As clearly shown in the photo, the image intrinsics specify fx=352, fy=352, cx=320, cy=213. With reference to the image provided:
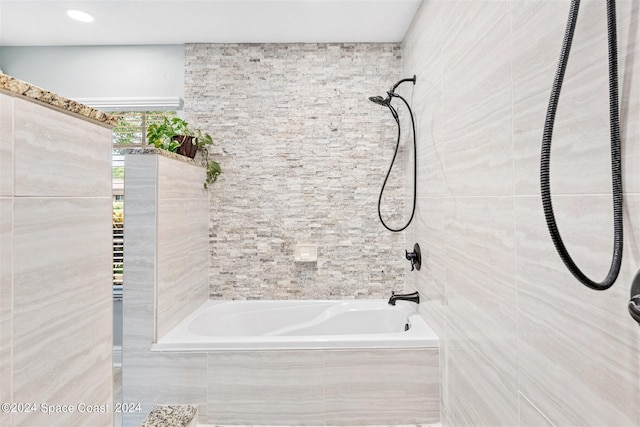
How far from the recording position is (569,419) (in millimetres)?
854

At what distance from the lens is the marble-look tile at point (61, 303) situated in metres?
0.71

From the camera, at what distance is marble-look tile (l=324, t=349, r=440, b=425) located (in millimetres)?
1846

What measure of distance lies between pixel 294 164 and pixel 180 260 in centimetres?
110

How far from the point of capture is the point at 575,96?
82cm

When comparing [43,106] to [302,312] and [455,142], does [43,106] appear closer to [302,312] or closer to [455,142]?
[455,142]

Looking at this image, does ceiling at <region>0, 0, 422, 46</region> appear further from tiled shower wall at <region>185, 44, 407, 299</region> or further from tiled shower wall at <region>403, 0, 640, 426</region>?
tiled shower wall at <region>403, 0, 640, 426</region>

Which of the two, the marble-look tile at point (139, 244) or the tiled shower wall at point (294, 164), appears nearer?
the marble-look tile at point (139, 244)

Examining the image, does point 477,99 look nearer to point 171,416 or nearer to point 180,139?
point 180,139

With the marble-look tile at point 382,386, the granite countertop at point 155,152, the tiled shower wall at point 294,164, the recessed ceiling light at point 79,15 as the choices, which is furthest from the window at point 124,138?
the marble-look tile at point 382,386

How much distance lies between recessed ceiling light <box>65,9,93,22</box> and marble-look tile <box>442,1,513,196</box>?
89.6 inches

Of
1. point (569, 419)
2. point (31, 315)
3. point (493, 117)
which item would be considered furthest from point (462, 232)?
point (31, 315)

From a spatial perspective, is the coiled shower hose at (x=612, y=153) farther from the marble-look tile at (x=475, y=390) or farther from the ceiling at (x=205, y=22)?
the ceiling at (x=205, y=22)

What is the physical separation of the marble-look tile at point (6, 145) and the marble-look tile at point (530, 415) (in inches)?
54.0

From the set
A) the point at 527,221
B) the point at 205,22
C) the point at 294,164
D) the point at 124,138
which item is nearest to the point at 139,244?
the point at 294,164
